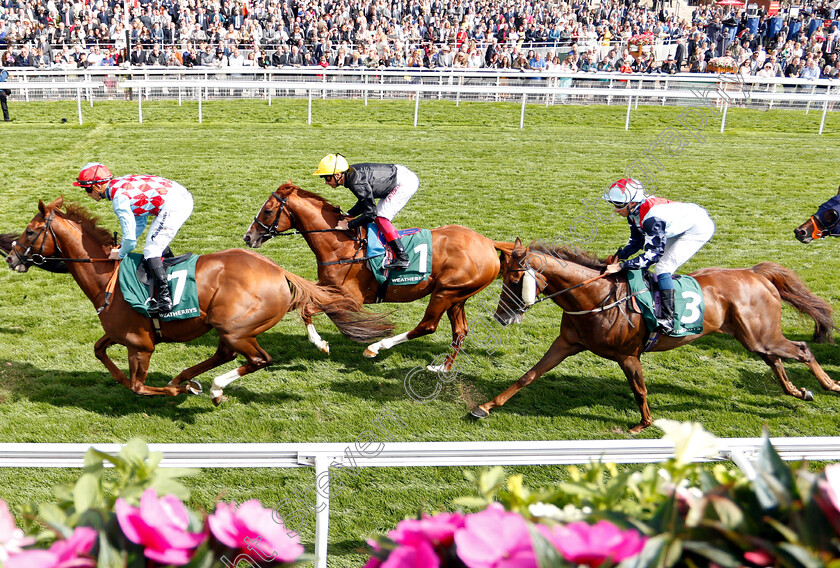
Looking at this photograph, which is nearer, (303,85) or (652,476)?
(652,476)

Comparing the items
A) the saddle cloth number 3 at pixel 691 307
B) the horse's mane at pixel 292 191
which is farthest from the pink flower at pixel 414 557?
the horse's mane at pixel 292 191

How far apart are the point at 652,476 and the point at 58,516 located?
3.02 ft

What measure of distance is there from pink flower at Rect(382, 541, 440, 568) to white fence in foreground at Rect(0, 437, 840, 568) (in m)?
1.44

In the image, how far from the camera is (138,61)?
16.6 m

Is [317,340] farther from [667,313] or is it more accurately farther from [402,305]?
[667,313]

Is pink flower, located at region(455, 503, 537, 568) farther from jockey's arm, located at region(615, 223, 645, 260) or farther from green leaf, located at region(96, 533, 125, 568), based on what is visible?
jockey's arm, located at region(615, 223, 645, 260)

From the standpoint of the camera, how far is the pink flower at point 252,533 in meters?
1.01

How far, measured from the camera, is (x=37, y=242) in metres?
4.56

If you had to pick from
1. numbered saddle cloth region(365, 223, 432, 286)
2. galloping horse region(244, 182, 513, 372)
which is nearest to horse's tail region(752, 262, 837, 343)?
galloping horse region(244, 182, 513, 372)

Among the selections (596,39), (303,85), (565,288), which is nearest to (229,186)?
(303,85)

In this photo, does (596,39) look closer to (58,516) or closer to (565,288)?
(565,288)

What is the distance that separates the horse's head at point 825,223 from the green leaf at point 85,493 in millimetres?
5766

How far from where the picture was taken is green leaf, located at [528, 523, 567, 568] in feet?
2.89

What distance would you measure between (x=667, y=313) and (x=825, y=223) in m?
2.12
